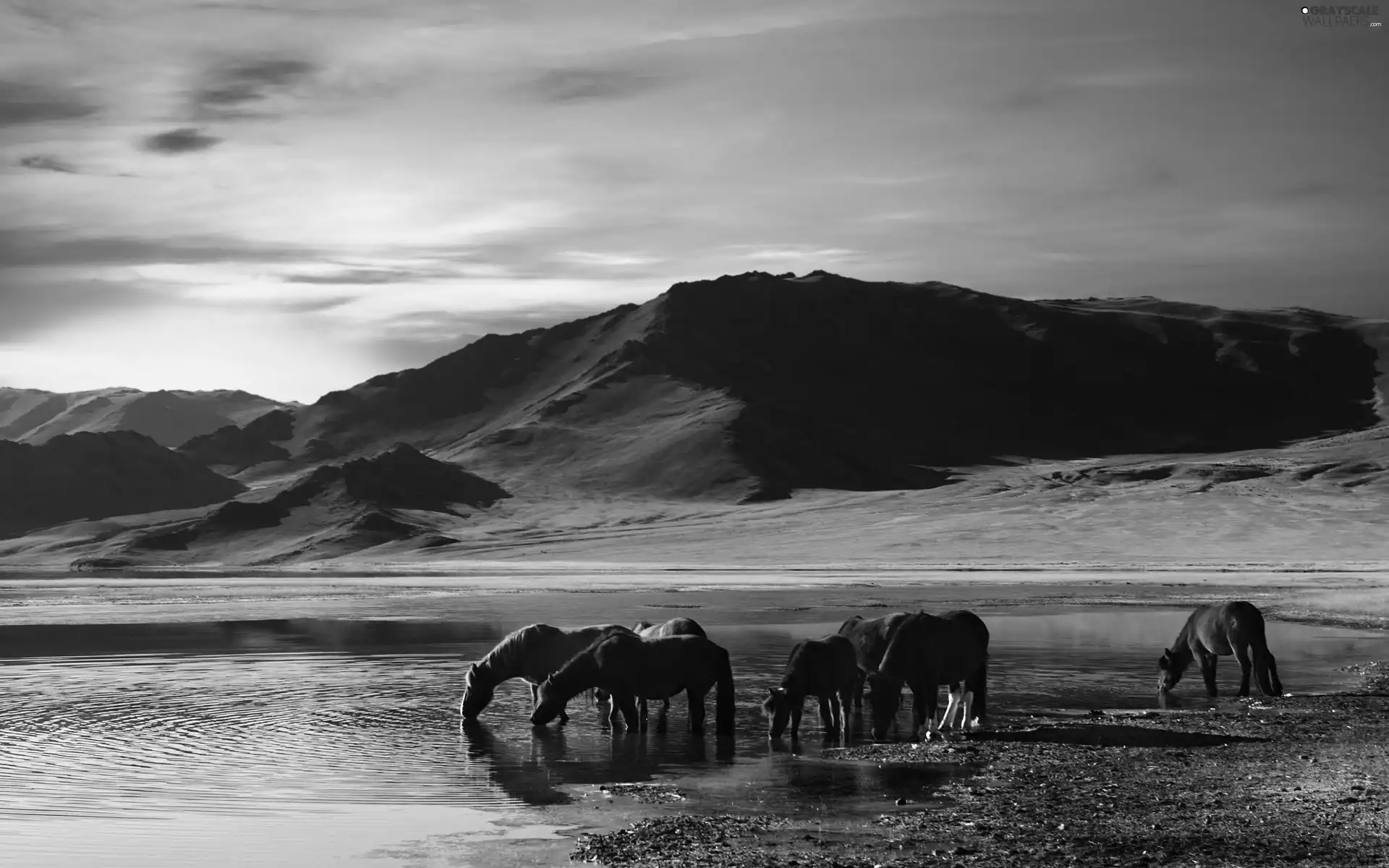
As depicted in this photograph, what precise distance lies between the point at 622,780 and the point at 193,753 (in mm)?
6811

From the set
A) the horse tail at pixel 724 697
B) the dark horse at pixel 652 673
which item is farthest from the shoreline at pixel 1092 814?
the dark horse at pixel 652 673

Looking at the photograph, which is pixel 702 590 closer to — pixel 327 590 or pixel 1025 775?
pixel 327 590

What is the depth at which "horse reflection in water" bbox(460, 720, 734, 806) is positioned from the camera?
19594 mm

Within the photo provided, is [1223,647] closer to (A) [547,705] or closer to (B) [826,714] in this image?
(B) [826,714]

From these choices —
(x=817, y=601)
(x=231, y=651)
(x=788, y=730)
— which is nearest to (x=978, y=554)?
(x=817, y=601)

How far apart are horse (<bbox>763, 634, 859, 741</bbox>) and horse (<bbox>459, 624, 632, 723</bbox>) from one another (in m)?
3.69

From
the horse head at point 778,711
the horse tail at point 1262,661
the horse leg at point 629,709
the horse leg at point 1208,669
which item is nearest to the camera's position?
the horse head at point 778,711

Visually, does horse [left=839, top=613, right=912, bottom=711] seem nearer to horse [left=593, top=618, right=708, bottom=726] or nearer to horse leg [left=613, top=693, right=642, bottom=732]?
horse [left=593, top=618, right=708, bottom=726]

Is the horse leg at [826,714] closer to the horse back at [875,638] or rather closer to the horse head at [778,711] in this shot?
the horse head at [778,711]

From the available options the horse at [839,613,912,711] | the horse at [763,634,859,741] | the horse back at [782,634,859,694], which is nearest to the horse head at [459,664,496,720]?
the horse at [763,634,859,741]

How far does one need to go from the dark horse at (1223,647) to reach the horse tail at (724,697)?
10768mm

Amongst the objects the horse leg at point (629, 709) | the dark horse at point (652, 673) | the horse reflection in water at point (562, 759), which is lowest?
the horse reflection in water at point (562, 759)

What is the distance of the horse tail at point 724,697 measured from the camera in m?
23.8

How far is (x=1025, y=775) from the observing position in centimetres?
1902
